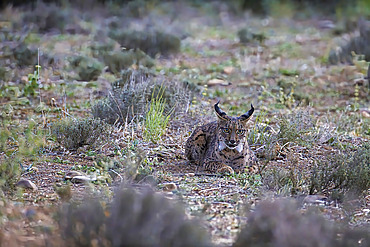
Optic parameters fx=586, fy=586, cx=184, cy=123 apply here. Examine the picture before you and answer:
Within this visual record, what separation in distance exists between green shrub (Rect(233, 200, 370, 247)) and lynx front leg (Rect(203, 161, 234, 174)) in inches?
106

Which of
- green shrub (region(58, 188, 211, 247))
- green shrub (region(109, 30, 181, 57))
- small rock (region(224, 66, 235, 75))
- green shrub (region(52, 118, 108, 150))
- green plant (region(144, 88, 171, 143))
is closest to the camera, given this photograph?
green shrub (region(58, 188, 211, 247))

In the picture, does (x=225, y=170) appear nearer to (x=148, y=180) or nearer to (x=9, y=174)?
(x=148, y=180)

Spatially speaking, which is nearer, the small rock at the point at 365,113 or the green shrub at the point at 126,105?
the green shrub at the point at 126,105

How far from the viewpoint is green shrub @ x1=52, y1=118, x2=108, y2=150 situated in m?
8.10

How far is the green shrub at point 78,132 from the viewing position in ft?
26.6

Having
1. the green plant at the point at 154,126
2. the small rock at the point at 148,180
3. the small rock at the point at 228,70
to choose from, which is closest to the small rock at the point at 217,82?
the small rock at the point at 228,70

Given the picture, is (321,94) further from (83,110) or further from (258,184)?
(258,184)

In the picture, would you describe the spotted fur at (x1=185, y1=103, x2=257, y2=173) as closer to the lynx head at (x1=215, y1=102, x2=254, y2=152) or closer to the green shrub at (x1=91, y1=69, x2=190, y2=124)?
the lynx head at (x1=215, y1=102, x2=254, y2=152)

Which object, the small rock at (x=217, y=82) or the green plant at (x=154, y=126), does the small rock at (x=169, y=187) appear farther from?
the small rock at (x=217, y=82)

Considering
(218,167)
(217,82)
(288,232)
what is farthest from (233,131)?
(217,82)

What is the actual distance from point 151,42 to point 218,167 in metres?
9.84

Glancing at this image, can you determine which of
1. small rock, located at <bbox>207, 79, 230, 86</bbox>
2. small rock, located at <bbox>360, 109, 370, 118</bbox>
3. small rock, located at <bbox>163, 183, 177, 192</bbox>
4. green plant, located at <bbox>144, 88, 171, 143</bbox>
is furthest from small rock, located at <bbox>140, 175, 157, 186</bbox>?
small rock, located at <bbox>207, 79, 230, 86</bbox>

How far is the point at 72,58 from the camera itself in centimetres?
1421

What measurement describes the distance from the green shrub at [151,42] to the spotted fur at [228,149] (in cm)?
871
